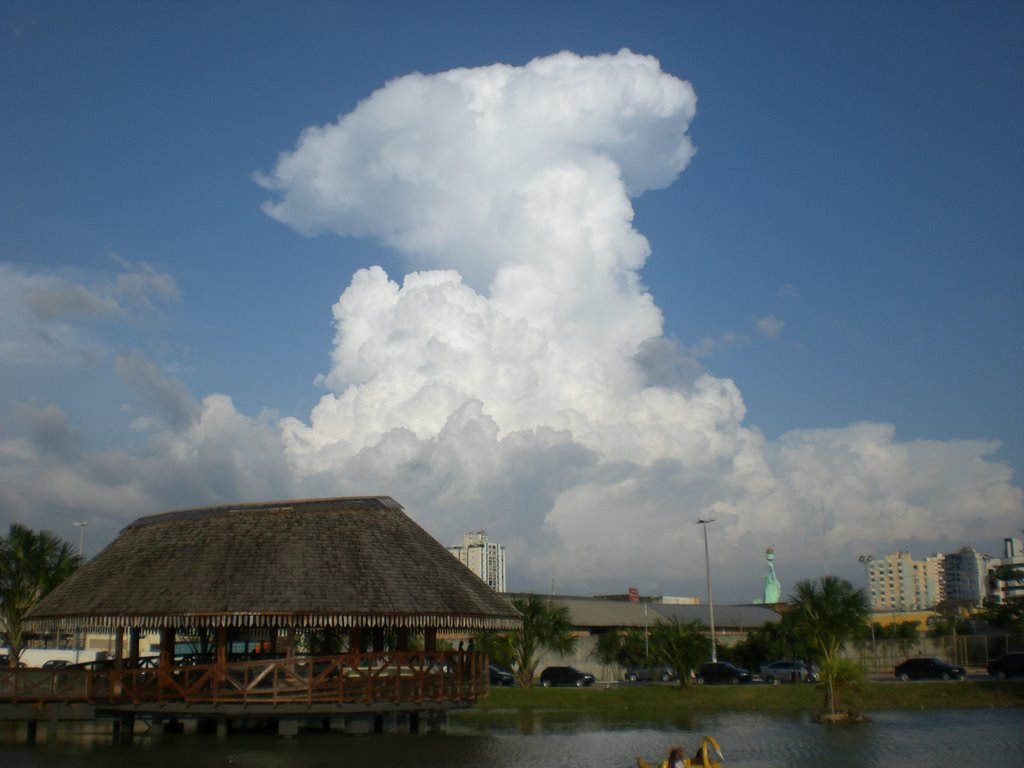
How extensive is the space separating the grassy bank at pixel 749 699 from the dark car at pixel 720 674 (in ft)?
23.3

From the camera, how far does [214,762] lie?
78.2 feet

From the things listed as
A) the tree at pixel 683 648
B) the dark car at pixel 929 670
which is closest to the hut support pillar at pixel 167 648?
the tree at pixel 683 648

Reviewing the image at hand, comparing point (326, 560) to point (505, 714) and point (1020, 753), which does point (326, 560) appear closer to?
point (505, 714)

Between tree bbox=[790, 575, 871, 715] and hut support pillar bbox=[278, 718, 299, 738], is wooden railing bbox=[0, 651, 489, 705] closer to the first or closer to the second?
hut support pillar bbox=[278, 718, 299, 738]

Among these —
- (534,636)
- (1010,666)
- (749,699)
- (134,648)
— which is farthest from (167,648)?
(1010,666)

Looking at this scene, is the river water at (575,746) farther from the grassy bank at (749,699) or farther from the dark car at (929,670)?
the dark car at (929,670)

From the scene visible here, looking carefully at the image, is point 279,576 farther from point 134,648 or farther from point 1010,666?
point 1010,666

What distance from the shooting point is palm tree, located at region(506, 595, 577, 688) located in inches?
1683

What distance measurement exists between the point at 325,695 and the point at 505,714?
37.6 feet

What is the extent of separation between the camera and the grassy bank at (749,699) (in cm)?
3806

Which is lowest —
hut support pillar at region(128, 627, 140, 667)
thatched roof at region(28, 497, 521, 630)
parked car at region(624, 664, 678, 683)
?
parked car at region(624, 664, 678, 683)

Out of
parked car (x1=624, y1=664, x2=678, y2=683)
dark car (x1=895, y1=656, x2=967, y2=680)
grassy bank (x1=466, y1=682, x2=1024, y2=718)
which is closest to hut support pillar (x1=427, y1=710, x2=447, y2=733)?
grassy bank (x1=466, y1=682, x2=1024, y2=718)

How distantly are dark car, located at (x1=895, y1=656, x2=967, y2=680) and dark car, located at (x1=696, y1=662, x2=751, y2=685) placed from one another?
24.0ft

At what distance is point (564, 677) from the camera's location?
4806 centimetres
